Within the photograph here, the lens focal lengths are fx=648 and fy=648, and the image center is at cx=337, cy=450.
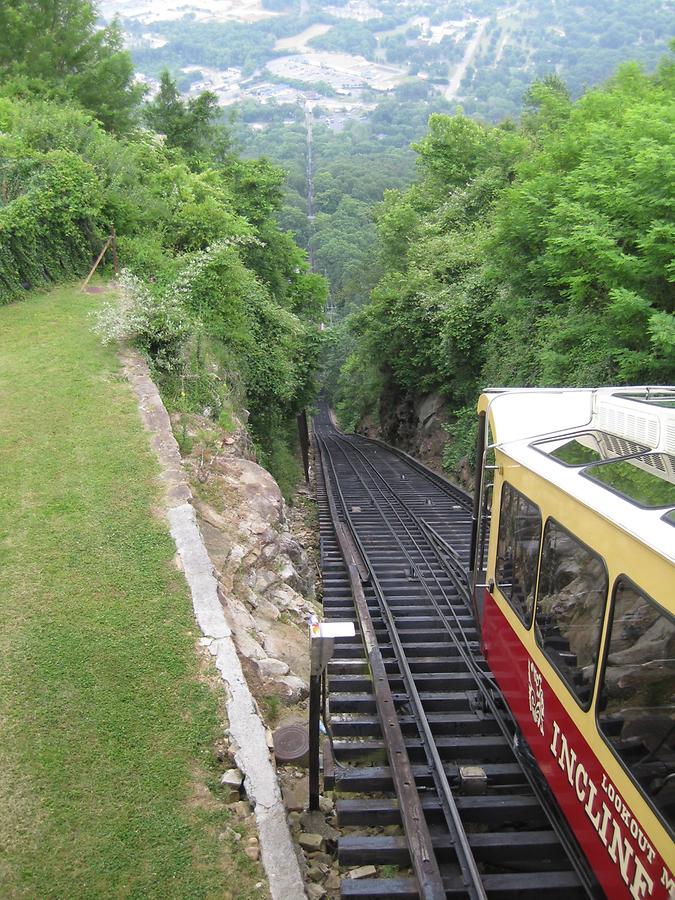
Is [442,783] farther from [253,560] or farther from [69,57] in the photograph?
[69,57]

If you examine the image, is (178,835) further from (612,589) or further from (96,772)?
(612,589)

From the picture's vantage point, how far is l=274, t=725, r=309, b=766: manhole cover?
5.93 metres

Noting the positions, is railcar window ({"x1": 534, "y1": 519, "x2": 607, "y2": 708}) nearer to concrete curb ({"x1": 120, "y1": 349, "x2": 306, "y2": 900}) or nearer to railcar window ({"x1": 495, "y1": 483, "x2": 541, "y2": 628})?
railcar window ({"x1": 495, "y1": 483, "x2": 541, "y2": 628})

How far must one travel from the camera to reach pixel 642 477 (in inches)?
164

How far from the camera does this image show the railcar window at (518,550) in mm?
5129

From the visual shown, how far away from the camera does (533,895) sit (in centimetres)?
448

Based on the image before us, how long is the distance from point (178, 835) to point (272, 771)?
901mm

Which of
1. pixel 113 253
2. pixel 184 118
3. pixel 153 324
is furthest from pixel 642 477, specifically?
pixel 184 118

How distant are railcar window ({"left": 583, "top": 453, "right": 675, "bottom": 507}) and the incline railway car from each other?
0.4 inches

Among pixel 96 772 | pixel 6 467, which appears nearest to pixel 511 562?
pixel 96 772

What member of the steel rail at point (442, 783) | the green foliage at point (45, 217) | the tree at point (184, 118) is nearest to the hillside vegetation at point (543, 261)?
the steel rail at point (442, 783)

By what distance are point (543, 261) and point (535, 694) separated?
12445mm

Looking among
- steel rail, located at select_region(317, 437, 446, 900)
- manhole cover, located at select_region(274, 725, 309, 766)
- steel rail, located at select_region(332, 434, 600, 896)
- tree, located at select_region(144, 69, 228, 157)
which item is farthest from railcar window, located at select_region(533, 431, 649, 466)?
tree, located at select_region(144, 69, 228, 157)

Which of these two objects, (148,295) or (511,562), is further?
(148,295)
